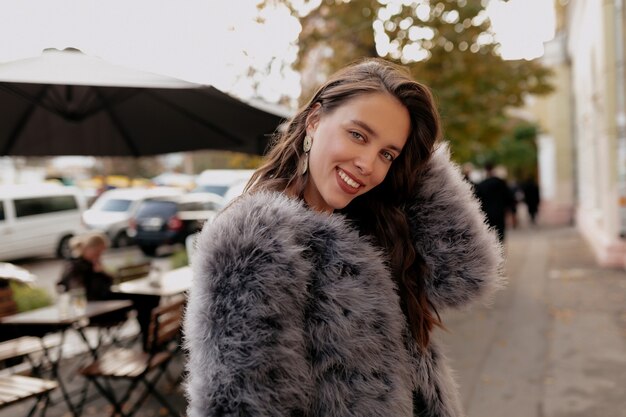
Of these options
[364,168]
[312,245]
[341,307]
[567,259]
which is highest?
[364,168]

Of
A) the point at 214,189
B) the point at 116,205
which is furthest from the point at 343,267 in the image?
the point at 214,189

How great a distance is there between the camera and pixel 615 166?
10578mm

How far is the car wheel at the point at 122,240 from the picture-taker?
18.7 meters

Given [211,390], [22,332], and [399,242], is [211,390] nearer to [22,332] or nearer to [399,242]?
[399,242]

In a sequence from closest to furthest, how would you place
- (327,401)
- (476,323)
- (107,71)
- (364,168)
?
(327,401) < (364,168) < (107,71) < (476,323)

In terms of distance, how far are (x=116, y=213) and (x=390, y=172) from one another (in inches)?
719

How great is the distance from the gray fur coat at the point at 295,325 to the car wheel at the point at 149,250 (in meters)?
16.3

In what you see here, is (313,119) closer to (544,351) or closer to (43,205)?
(544,351)

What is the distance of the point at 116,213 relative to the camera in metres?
18.9

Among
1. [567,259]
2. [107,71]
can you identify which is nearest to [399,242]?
[107,71]

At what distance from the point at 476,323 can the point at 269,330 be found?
694cm

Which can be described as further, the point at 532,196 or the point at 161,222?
the point at 532,196

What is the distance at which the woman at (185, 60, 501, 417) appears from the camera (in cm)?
127

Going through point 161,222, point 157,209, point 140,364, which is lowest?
point 161,222
